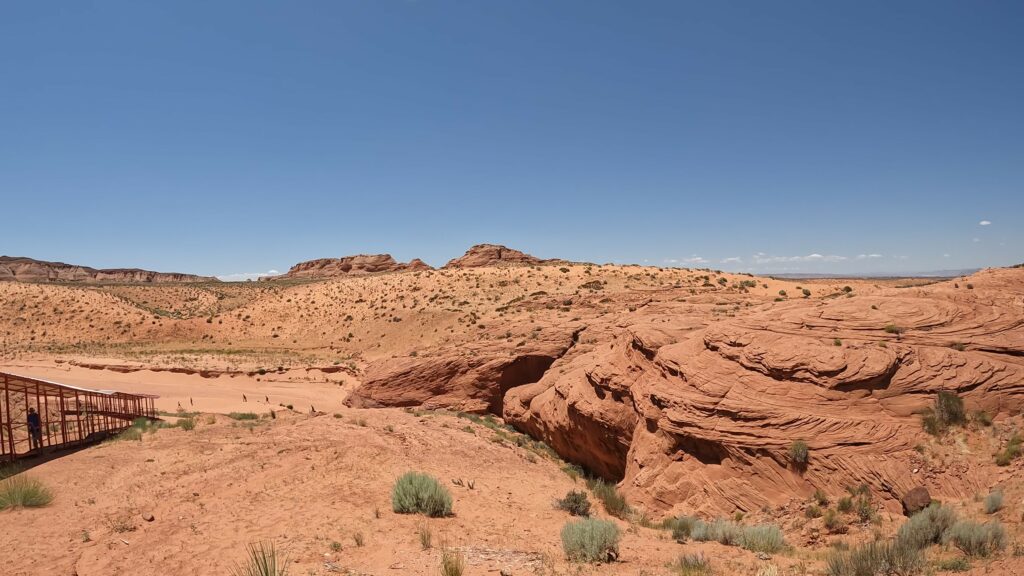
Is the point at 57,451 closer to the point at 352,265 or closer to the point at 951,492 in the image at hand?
the point at 951,492

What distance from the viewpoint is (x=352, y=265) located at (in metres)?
109

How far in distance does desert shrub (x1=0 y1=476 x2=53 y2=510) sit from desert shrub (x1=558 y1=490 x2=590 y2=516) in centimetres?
1013

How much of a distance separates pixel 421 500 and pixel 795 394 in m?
7.76

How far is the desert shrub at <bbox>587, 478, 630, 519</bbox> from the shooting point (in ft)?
37.1

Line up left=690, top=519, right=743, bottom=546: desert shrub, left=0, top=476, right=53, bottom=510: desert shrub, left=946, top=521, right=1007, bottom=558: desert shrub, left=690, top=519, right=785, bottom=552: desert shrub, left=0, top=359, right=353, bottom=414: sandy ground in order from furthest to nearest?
left=0, top=359, right=353, bottom=414: sandy ground < left=0, top=476, right=53, bottom=510: desert shrub < left=690, top=519, right=743, bottom=546: desert shrub < left=690, top=519, right=785, bottom=552: desert shrub < left=946, top=521, right=1007, bottom=558: desert shrub

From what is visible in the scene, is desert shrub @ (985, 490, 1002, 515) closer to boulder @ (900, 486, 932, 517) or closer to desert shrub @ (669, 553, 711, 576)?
boulder @ (900, 486, 932, 517)

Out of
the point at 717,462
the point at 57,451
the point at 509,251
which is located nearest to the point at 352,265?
the point at 509,251

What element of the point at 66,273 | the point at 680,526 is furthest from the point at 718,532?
the point at 66,273

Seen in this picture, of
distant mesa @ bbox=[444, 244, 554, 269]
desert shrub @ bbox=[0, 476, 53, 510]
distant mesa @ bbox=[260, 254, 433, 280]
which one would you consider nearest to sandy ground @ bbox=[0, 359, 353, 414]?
desert shrub @ bbox=[0, 476, 53, 510]

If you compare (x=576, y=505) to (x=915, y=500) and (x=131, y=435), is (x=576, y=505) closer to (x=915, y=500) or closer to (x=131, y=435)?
(x=915, y=500)

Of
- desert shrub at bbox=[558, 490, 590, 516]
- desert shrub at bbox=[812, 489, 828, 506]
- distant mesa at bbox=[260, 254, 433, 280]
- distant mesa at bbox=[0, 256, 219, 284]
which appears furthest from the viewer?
distant mesa at bbox=[0, 256, 219, 284]

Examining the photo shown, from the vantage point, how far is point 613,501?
11.5m

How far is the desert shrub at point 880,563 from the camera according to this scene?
19.7 ft

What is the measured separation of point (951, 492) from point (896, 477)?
736mm
